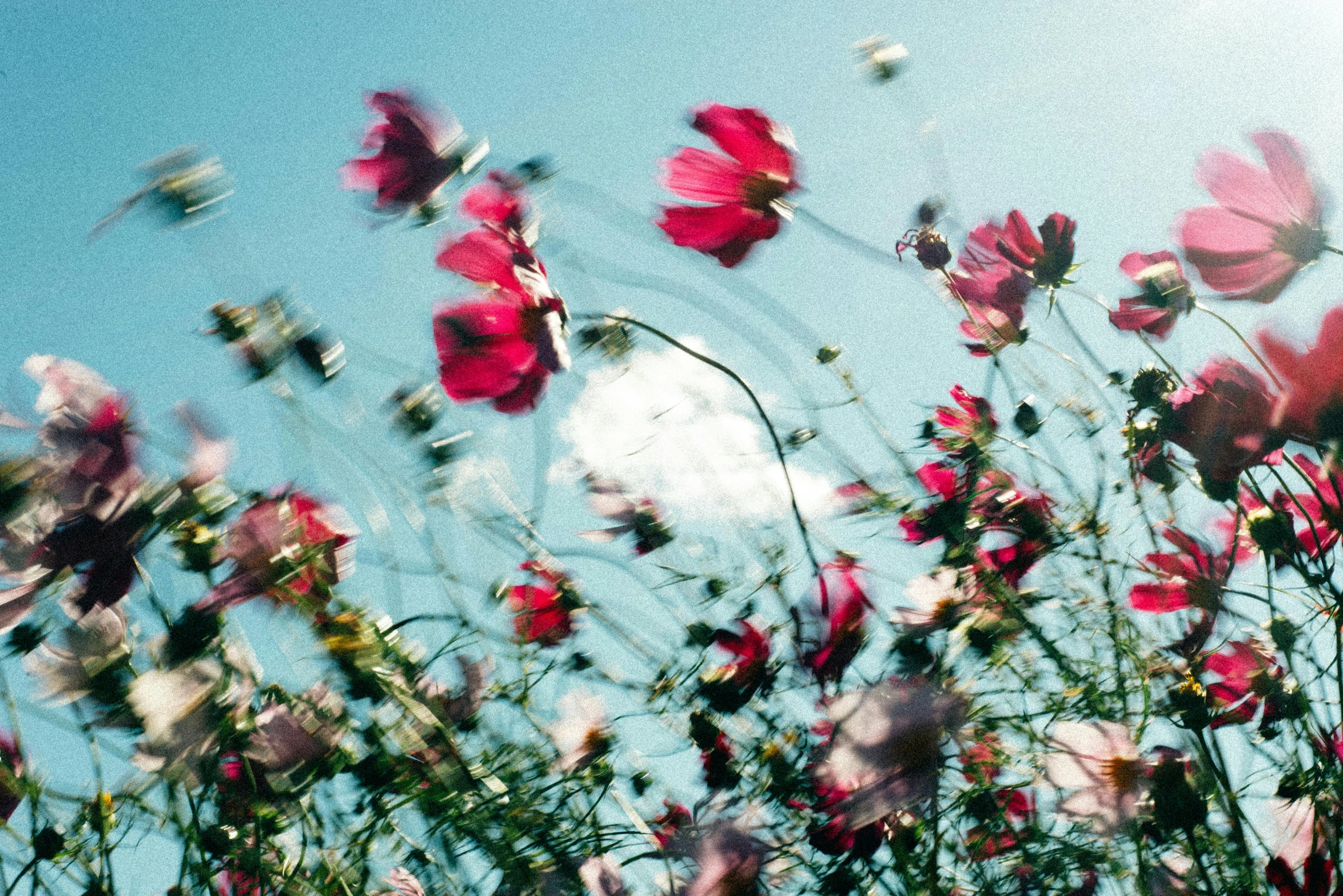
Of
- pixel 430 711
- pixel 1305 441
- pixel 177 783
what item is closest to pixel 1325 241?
pixel 1305 441

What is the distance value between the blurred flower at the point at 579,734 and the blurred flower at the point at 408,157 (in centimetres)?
34

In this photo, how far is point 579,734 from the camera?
0.58 meters

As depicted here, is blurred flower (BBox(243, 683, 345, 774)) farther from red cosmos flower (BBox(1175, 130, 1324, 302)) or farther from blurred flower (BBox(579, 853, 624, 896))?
red cosmos flower (BBox(1175, 130, 1324, 302))

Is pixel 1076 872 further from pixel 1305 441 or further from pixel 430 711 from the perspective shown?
pixel 430 711

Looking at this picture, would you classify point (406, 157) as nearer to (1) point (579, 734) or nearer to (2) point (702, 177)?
(2) point (702, 177)

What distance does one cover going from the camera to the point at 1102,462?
2.05 ft

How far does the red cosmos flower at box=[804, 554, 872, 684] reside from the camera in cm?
50

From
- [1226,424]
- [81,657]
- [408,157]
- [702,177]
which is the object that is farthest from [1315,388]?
[81,657]

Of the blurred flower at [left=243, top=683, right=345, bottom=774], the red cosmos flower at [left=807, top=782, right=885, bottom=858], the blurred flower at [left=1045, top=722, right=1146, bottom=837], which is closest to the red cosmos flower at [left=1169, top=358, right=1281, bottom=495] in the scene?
the blurred flower at [left=1045, top=722, right=1146, bottom=837]

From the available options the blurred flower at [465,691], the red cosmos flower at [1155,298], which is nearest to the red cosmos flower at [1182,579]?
the red cosmos flower at [1155,298]

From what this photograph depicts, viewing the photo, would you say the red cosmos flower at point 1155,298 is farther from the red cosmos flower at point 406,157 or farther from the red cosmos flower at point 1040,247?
the red cosmos flower at point 406,157

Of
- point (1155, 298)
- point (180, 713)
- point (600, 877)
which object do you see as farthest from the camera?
point (1155, 298)

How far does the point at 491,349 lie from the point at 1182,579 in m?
0.43

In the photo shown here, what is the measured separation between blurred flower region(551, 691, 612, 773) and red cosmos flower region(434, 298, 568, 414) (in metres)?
0.22
